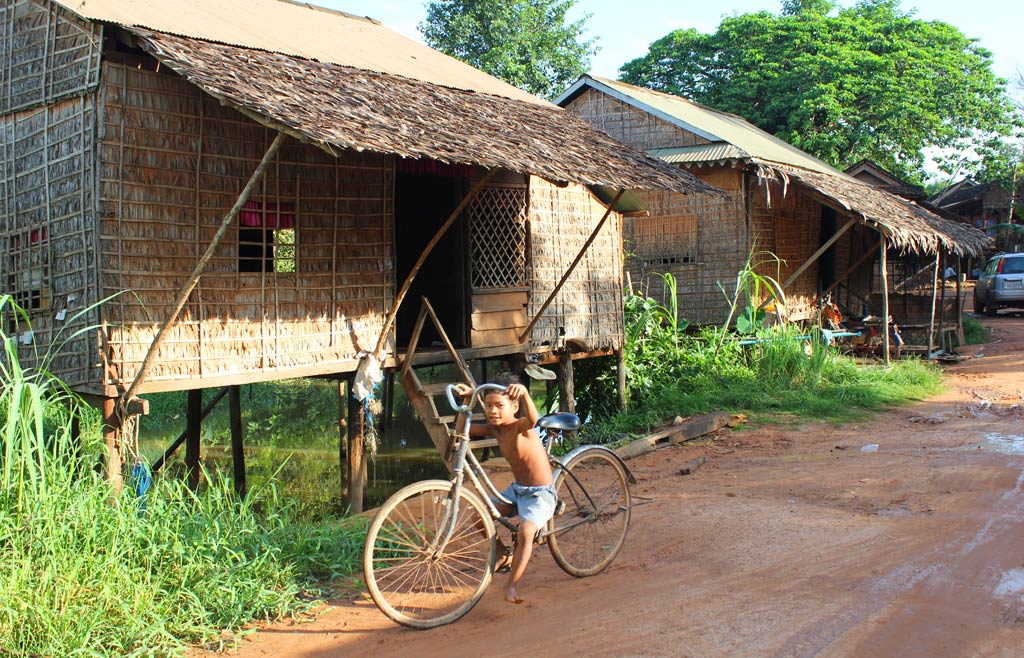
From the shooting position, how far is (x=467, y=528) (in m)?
4.67

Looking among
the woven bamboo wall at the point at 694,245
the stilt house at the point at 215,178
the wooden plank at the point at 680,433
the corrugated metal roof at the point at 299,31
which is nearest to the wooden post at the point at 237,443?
the stilt house at the point at 215,178

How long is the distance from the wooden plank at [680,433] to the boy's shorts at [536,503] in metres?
4.69

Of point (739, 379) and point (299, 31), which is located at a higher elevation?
point (299, 31)

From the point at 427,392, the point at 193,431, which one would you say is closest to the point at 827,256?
the point at 427,392

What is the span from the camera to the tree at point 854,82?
85.0 feet

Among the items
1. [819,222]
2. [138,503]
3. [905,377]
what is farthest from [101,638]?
[819,222]

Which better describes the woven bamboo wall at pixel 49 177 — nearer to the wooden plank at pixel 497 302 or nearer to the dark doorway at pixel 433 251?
the dark doorway at pixel 433 251

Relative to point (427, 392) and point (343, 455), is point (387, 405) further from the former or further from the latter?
point (427, 392)

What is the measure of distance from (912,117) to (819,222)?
34.6 ft

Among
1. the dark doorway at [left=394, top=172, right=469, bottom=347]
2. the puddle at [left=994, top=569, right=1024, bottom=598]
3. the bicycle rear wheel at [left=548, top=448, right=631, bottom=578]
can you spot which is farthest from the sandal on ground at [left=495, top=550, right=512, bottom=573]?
the dark doorway at [left=394, top=172, right=469, bottom=347]

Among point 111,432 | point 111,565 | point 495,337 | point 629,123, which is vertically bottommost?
point 111,565

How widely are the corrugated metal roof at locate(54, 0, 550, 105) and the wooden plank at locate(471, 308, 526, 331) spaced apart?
2.41m

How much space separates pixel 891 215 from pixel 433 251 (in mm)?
9052

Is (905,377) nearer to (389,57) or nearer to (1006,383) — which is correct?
(1006,383)
